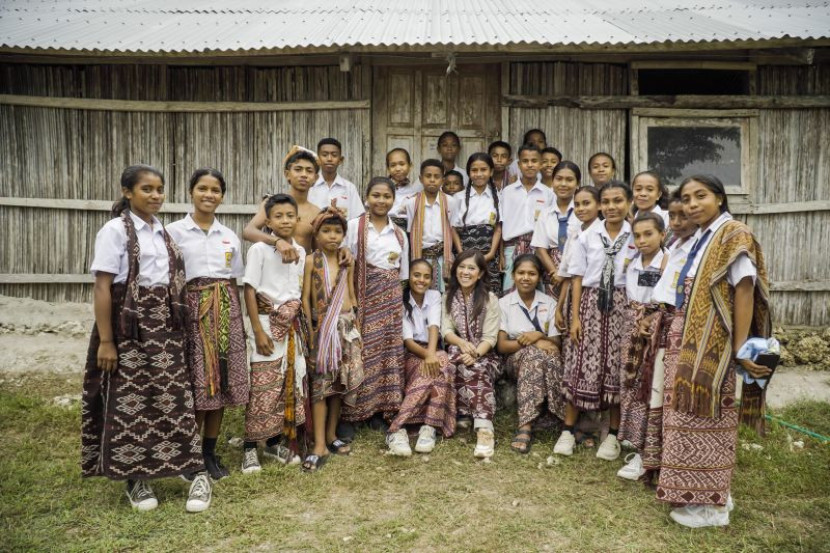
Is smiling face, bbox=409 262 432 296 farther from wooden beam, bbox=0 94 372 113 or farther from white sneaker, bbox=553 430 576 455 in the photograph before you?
wooden beam, bbox=0 94 372 113

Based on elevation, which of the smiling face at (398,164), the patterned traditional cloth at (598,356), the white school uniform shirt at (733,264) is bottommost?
the patterned traditional cloth at (598,356)

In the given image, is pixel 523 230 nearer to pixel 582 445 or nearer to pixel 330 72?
pixel 582 445

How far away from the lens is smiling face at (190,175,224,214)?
3.41 metres

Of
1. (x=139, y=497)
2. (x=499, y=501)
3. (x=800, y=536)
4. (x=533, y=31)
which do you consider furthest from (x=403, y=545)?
(x=533, y=31)

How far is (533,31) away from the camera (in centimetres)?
536

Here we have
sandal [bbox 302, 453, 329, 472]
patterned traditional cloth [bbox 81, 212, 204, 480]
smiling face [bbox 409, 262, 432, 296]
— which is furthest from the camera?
smiling face [bbox 409, 262, 432, 296]

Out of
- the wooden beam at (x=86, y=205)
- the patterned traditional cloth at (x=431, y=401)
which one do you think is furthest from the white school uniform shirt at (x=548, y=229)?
the wooden beam at (x=86, y=205)

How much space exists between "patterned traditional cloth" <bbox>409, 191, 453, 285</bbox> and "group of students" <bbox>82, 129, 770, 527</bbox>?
1cm

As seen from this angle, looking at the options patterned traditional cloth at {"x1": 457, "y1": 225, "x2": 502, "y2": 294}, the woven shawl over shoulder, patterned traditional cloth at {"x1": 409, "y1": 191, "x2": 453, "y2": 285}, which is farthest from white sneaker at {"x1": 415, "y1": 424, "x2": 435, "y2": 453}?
the woven shawl over shoulder

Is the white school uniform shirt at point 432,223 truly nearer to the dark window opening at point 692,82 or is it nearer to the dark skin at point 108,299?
the dark skin at point 108,299

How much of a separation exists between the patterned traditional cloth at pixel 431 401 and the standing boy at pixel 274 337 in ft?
2.45

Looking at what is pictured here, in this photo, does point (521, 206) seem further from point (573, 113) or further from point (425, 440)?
point (425, 440)

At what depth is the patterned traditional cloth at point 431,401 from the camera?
4098mm

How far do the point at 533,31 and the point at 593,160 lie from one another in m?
1.43
